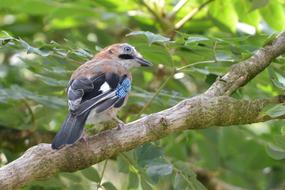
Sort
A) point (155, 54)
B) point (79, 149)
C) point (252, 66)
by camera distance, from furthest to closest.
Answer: point (155, 54), point (252, 66), point (79, 149)

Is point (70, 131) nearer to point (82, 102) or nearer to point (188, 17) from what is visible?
point (82, 102)

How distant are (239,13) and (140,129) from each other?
1.75 m

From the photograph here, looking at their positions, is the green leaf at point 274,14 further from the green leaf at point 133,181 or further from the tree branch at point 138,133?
the green leaf at point 133,181

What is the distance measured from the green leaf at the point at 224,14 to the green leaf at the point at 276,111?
1563 mm

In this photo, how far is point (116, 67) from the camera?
4.79m

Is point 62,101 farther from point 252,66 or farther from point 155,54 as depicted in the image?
point 252,66

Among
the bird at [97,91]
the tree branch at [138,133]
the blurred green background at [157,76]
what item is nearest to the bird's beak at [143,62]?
the bird at [97,91]

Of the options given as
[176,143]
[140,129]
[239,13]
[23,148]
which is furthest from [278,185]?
[140,129]

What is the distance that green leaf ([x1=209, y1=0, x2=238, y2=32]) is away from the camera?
5.20m

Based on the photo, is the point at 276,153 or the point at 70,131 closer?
the point at 70,131

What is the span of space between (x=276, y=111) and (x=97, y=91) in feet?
3.66

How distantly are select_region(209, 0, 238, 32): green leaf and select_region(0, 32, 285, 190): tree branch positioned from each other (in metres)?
1.21

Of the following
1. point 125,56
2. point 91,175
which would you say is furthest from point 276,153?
point 125,56

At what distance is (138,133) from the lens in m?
3.77
